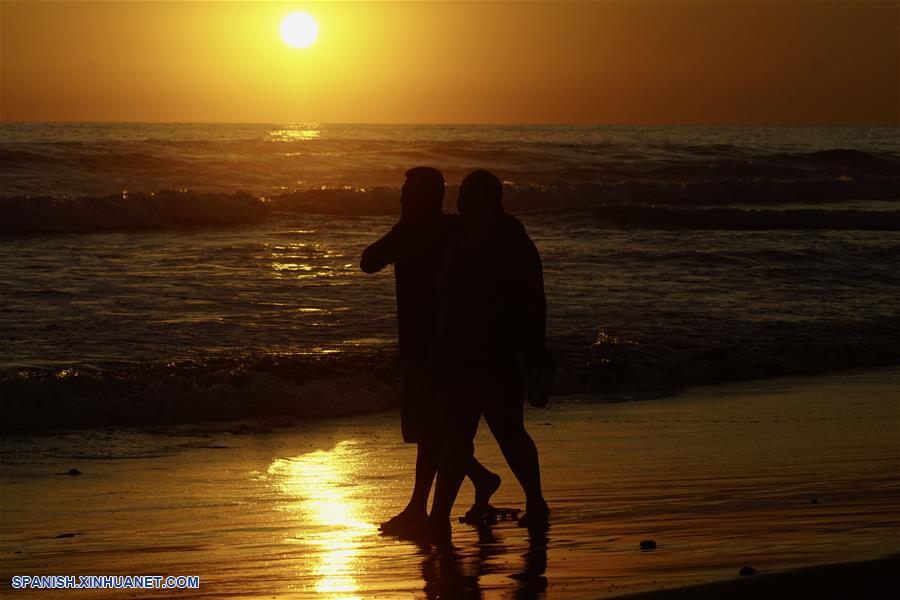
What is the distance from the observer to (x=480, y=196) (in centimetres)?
559

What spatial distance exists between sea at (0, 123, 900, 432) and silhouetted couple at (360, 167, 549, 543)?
0.32 m

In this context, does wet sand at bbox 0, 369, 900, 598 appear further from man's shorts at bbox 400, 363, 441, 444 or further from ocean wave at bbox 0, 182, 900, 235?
ocean wave at bbox 0, 182, 900, 235

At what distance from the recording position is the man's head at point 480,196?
5.59 meters

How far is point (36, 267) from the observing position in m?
16.7

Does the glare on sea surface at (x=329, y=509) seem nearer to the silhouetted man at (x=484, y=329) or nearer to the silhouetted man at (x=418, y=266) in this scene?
the silhouetted man at (x=418, y=266)

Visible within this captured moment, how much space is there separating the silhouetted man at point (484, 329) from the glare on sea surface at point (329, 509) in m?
0.47

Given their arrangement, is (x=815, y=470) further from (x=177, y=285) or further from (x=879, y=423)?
(x=177, y=285)

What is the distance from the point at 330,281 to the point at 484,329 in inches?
409

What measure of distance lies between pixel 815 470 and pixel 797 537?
1919 mm

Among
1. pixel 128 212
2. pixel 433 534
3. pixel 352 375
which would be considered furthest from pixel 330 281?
pixel 433 534

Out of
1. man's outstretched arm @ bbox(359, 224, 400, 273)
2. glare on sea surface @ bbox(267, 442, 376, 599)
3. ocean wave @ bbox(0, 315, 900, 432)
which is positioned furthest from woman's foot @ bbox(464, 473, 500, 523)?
ocean wave @ bbox(0, 315, 900, 432)

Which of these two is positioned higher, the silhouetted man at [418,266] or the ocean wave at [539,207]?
the silhouetted man at [418,266]

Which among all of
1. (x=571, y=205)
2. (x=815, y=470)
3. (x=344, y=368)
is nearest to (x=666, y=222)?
(x=571, y=205)

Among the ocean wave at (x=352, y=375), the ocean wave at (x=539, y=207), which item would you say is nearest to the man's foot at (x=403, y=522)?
the ocean wave at (x=352, y=375)
